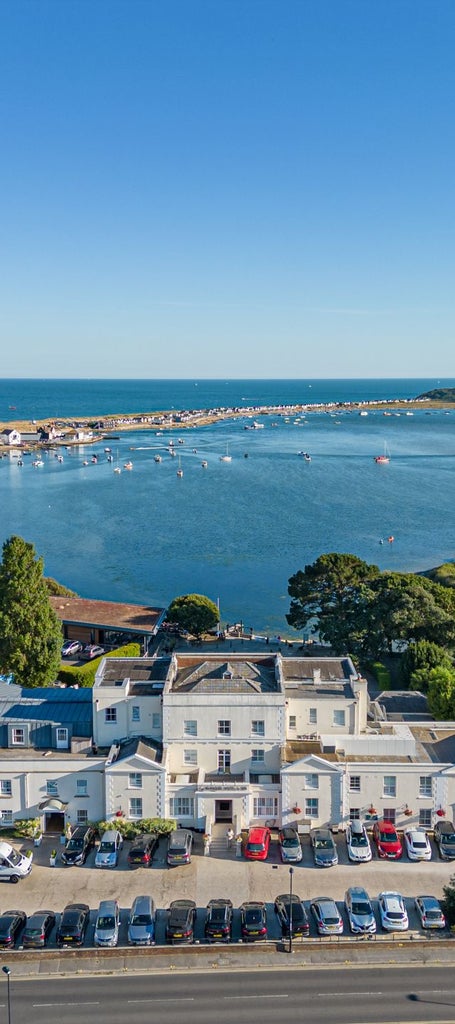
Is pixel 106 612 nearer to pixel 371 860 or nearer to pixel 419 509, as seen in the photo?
pixel 371 860

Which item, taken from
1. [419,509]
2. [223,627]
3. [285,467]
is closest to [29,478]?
[285,467]

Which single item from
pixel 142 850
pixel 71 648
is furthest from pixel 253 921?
pixel 71 648

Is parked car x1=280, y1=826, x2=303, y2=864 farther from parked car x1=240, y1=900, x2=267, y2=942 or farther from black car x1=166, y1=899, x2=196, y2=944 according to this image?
black car x1=166, y1=899, x2=196, y2=944

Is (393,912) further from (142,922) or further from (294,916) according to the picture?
(142,922)

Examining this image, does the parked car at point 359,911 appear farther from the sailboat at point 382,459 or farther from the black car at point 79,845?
the sailboat at point 382,459

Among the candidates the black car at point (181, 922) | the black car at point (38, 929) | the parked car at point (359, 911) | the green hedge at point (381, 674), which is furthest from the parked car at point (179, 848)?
the green hedge at point (381, 674)
